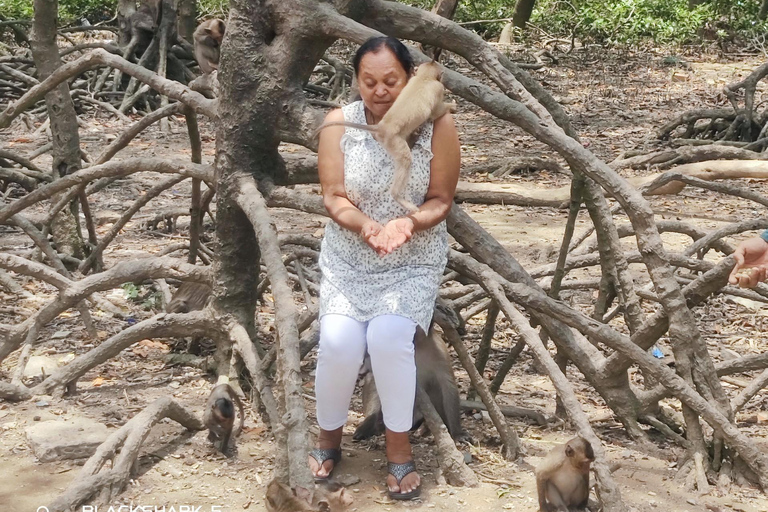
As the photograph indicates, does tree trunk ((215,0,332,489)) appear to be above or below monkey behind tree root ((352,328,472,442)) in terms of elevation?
above

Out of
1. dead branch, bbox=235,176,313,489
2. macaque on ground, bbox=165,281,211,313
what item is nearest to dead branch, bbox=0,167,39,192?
macaque on ground, bbox=165,281,211,313

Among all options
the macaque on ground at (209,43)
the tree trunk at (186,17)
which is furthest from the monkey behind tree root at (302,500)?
the tree trunk at (186,17)

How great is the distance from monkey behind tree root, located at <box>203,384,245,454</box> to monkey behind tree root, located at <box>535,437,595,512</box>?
1.19 metres

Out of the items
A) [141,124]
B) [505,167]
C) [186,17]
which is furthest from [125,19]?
[141,124]

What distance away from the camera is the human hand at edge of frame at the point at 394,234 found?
3084 millimetres

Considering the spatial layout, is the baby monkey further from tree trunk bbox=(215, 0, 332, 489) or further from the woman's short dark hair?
tree trunk bbox=(215, 0, 332, 489)

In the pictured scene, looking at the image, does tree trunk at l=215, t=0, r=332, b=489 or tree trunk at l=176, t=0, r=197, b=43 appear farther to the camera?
tree trunk at l=176, t=0, r=197, b=43

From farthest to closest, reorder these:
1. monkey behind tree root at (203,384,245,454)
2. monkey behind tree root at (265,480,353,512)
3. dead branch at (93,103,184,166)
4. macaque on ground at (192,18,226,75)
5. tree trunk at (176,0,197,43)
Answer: tree trunk at (176,0,197,43)
macaque on ground at (192,18,226,75)
dead branch at (93,103,184,166)
monkey behind tree root at (203,384,245,454)
monkey behind tree root at (265,480,353,512)

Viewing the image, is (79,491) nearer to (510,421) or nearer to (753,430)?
(510,421)

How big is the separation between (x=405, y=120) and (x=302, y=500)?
4.24ft

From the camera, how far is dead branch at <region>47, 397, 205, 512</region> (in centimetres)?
308

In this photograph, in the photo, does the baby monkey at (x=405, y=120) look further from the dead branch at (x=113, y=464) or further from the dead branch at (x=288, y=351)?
the dead branch at (x=113, y=464)

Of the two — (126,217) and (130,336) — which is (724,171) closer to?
(126,217)

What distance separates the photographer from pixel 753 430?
12.8 feet
